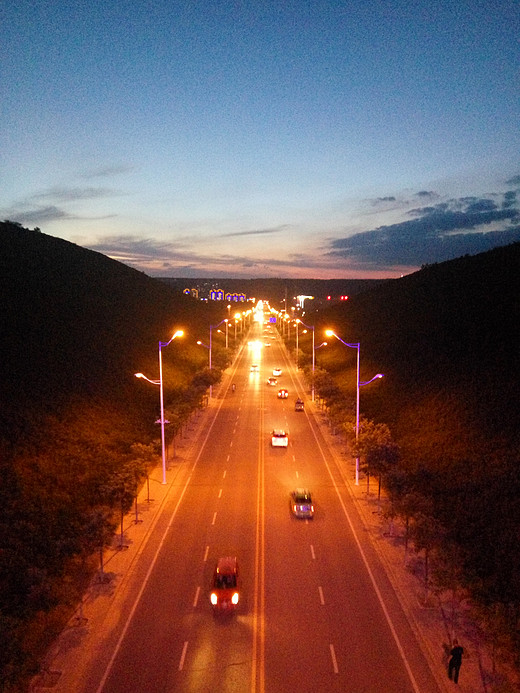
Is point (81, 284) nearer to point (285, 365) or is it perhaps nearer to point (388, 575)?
point (285, 365)

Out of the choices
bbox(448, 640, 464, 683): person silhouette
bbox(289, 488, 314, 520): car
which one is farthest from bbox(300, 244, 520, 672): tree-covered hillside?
bbox(289, 488, 314, 520): car

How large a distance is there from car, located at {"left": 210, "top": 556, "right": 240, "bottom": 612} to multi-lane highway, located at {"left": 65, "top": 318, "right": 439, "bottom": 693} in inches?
15.7

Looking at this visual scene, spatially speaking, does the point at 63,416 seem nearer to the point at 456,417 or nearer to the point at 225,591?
the point at 225,591

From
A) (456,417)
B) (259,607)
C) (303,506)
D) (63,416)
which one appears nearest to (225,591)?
(259,607)

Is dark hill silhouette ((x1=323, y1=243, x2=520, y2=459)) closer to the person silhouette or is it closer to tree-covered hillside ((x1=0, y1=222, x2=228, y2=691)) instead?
the person silhouette

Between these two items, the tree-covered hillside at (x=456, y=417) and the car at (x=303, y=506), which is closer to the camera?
the tree-covered hillside at (x=456, y=417)

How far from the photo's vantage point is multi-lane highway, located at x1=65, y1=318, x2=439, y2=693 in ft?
49.5

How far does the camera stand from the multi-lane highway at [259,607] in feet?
49.5

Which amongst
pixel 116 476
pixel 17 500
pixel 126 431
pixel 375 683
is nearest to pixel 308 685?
pixel 375 683

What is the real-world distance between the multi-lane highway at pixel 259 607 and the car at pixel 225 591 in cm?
40

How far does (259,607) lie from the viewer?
1878 cm

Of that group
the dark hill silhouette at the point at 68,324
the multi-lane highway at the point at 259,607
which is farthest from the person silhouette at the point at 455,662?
the dark hill silhouette at the point at 68,324

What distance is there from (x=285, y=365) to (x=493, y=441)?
6270cm

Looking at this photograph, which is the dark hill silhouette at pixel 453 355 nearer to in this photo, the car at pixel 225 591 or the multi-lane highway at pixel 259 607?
the multi-lane highway at pixel 259 607
